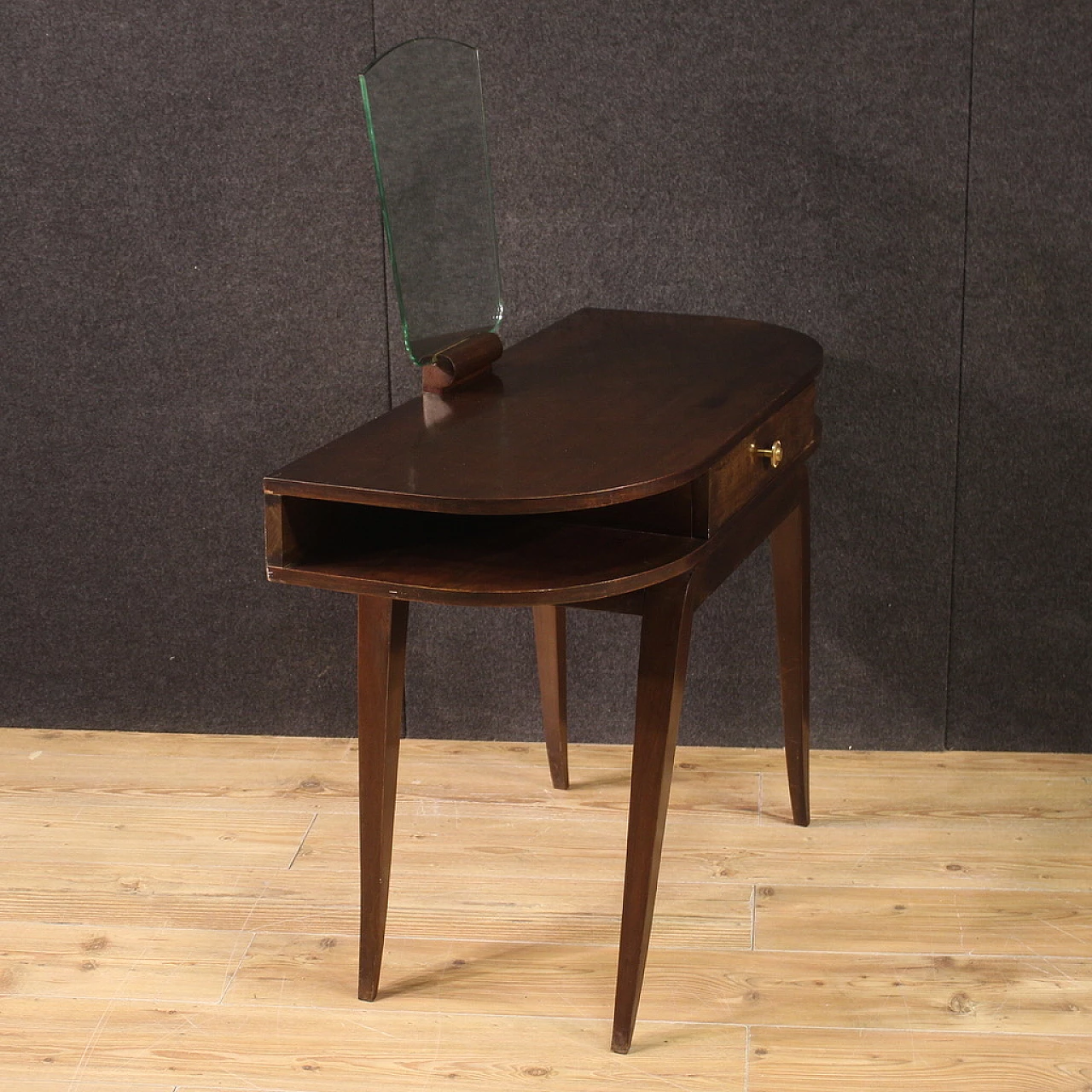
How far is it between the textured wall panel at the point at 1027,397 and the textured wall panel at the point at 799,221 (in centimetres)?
4

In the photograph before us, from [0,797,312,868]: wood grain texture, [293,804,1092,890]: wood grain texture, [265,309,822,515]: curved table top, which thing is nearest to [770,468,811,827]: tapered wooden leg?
[293,804,1092,890]: wood grain texture

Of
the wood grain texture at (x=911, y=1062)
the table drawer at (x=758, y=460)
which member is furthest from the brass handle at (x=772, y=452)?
the wood grain texture at (x=911, y=1062)

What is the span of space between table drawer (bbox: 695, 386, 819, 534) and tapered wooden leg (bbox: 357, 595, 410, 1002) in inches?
13.9

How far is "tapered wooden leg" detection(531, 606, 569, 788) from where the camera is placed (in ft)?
7.25

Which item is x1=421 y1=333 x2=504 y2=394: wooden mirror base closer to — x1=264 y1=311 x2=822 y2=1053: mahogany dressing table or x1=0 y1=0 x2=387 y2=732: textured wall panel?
x1=264 y1=311 x2=822 y2=1053: mahogany dressing table

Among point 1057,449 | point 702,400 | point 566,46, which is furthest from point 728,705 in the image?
point 566,46

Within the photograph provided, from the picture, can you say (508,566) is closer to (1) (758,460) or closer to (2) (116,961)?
(1) (758,460)

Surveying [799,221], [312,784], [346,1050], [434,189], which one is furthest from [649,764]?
[799,221]

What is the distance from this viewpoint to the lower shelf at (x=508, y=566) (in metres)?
1.47

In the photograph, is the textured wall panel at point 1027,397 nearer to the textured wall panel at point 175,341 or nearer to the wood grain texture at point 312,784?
the wood grain texture at point 312,784

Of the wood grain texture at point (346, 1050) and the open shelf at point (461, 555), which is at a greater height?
the open shelf at point (461, 555)

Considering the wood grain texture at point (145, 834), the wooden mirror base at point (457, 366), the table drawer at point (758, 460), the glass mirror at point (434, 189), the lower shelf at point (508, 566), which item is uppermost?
the glass mirror at point (434, 189)

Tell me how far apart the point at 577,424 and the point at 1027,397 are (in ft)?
3.02

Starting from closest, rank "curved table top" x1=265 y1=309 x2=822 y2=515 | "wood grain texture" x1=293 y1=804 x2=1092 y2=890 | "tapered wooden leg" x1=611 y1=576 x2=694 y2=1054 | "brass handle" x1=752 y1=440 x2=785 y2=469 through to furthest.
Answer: "curved table top" x1=265 y1=309 x2=822 y2=515 → "tapered wooden leg" x1=611 y1=576 x2=694 y2=1054 → "brass handle" x1=752 y1=440 x2=785 y2=469 → "wood grain texture" x1=293 y1=804 x2=1092 y2=890
